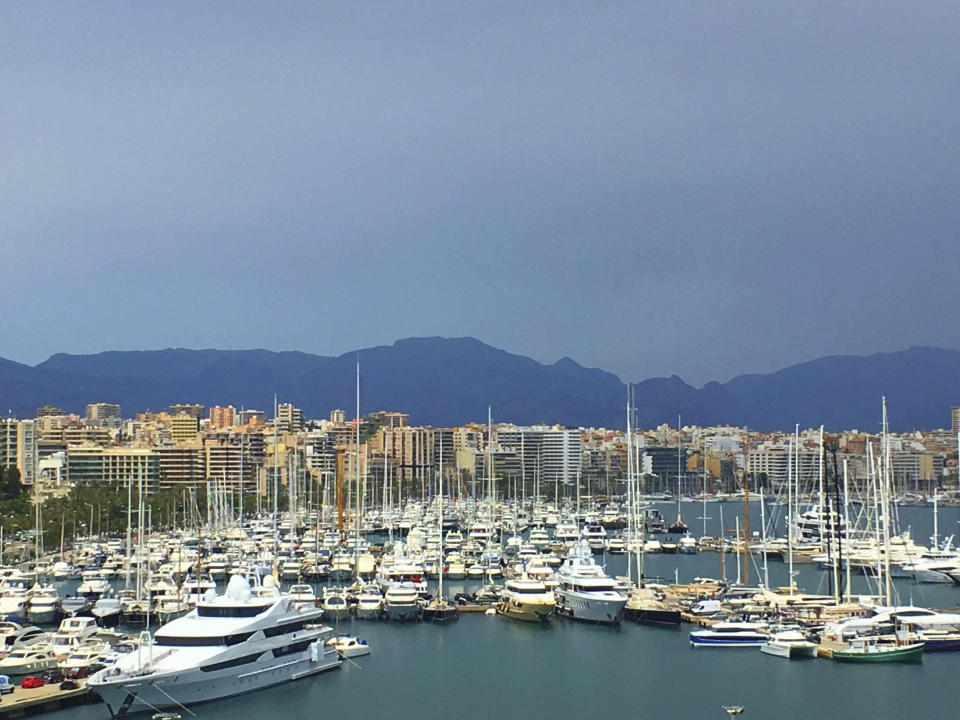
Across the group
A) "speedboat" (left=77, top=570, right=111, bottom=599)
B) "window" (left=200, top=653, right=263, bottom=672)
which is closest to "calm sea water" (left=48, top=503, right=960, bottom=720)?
"window" (left=200, top=653, right=263, bottom=672)

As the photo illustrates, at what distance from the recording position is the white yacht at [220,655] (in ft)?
70.6

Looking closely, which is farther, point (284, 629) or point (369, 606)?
point (369, 606)

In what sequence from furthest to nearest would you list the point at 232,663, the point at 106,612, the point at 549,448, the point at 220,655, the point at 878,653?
the point at 549,448 → the point at 106,612 → the point at 878,653 → the point at 232,663 → the point at 220,655

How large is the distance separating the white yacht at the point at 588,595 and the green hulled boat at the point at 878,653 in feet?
20.8

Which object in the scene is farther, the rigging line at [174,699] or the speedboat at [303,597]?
the speedboat at [303,597]

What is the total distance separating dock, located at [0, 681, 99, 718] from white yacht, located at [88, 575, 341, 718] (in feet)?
3.14

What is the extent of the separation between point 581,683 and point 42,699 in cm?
1042

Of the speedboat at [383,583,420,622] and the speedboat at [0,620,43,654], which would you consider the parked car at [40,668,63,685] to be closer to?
the speedboat at [0,620,43,654]

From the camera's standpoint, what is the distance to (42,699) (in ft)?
71.8

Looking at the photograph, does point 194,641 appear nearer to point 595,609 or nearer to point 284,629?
point 284,629

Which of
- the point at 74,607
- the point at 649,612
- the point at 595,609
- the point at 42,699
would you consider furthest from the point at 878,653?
the point at 74,607

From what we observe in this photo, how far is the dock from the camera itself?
70.7 ft

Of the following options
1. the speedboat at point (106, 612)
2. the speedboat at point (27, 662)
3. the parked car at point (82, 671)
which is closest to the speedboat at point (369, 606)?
the speedboat at point (106, 612)

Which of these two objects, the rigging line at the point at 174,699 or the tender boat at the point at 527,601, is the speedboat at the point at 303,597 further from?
the rigging line at the point at 174,699
